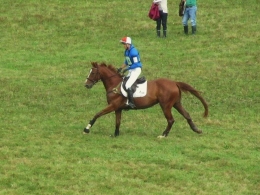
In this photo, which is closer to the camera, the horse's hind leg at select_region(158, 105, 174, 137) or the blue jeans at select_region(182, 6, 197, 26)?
the horse's hind leg at select_region(158, 105, 174, 137)

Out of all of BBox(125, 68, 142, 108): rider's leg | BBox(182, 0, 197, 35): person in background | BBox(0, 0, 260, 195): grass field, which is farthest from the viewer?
BBox(182, 0, 197, 35): person in background

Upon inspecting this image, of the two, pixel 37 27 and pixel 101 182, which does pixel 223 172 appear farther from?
pixel 37 27

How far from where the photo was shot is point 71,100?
98.9 ft

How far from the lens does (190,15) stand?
127 feet

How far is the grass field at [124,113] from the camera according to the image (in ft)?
69.8

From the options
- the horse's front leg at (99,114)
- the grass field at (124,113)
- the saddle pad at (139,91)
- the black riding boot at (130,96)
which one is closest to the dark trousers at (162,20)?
the grass field at (124,113)

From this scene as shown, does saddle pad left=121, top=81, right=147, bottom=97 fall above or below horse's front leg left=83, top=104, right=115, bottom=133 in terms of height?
above

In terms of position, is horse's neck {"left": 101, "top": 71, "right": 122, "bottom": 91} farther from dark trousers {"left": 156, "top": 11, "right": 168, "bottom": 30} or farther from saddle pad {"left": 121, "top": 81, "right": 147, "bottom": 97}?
dark trousers {"left": 156, "top": 11, "right": 168, "bottom": 30}

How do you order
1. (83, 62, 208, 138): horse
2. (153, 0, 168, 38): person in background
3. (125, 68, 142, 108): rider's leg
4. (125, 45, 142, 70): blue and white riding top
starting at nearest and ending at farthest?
(125, 45, 142, 70): blue and white riding top
(125, 68, 142, 108): rider's leg
(83, 62, 208, 138): horse
(153, 0, 168, 38): person in background

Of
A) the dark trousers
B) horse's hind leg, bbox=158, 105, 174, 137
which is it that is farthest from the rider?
the dark trousers

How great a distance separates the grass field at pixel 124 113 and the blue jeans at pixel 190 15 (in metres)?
0.75

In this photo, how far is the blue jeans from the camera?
38.7m

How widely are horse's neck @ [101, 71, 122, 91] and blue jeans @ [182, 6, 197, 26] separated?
14182 mm

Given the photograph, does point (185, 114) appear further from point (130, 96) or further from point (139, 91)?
point (130, 96)
